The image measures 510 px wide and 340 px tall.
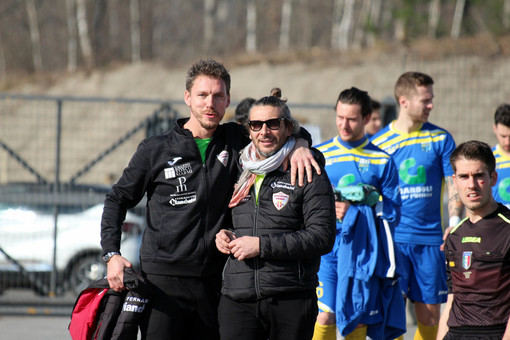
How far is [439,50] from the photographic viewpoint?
30.0 metres

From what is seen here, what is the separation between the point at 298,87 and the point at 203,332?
26.6 meters

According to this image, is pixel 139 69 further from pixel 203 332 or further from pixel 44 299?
pixel 203 332

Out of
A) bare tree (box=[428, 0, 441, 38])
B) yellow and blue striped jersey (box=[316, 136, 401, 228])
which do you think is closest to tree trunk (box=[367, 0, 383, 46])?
bare tree (box=[428, 0, 441, 38])

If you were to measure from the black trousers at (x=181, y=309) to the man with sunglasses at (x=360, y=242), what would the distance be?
5.09 feet

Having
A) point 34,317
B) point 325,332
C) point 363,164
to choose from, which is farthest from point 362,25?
point 325,332

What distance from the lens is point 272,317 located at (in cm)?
405

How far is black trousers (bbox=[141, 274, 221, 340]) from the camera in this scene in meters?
4.20

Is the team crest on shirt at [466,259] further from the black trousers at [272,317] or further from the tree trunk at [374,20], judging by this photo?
the tree trunk at [374,20]

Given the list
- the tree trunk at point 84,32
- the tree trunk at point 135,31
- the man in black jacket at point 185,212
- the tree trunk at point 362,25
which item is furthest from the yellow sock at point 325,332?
the tree trunk at point 135,31

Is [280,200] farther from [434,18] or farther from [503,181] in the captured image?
[434,18]

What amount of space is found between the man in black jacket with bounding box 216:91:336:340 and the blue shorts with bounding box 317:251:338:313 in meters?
1.63

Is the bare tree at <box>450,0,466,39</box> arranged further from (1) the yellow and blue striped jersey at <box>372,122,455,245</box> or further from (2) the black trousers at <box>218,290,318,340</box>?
(2) the black trousers at <box>218,290,318,340</box>

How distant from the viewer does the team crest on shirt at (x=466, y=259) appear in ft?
13.8

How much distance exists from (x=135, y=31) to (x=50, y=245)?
3236cm
